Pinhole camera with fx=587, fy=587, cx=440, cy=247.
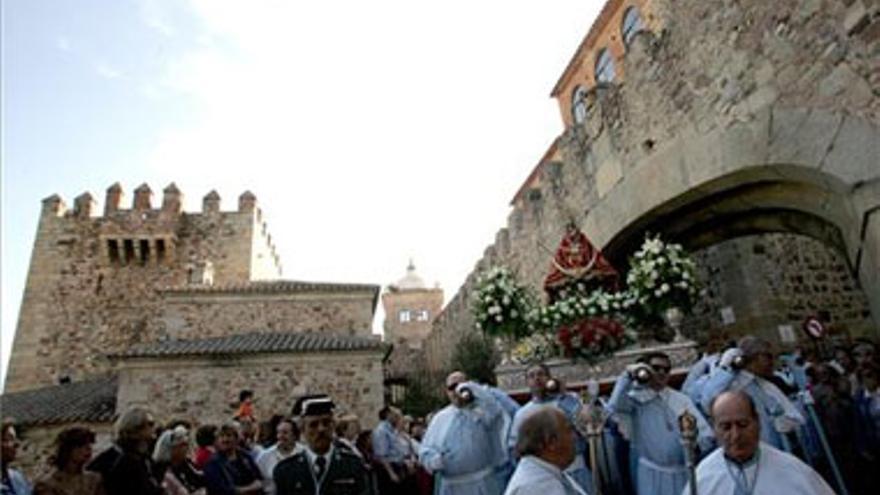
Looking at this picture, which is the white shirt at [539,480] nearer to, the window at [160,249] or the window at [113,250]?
the window at [160,249]

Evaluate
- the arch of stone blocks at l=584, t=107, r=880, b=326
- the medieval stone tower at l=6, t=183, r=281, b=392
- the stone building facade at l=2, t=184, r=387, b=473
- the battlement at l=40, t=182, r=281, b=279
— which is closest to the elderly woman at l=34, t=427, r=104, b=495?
the arch of stone blocks at l=584, t=107, r=880, b=326

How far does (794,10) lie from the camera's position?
5016mm

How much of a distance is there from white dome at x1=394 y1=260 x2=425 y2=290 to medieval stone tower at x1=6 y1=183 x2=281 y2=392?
2588cm

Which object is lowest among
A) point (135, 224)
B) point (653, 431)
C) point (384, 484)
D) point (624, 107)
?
point (384, 484)

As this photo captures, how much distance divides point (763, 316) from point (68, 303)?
21981 millimetres

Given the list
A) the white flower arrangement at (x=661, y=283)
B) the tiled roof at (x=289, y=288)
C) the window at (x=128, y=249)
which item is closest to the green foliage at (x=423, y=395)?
the tiled roof at (x=289, y=288)

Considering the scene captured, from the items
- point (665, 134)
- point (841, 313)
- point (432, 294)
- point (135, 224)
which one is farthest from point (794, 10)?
point (432, 294)

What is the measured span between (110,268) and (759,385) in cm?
2273

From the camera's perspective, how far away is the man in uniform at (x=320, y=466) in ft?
11.2

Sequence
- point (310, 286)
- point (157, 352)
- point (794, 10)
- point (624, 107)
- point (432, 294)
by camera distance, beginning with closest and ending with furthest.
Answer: point (794, 10) → point (624, 107) → point (157, 352) → point (310, 286) → point (432, 294)

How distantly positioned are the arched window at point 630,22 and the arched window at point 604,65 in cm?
95

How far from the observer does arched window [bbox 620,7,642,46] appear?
56.7ft

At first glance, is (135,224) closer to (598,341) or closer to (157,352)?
(157,352)

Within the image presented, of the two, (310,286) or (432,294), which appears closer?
(310,286)
